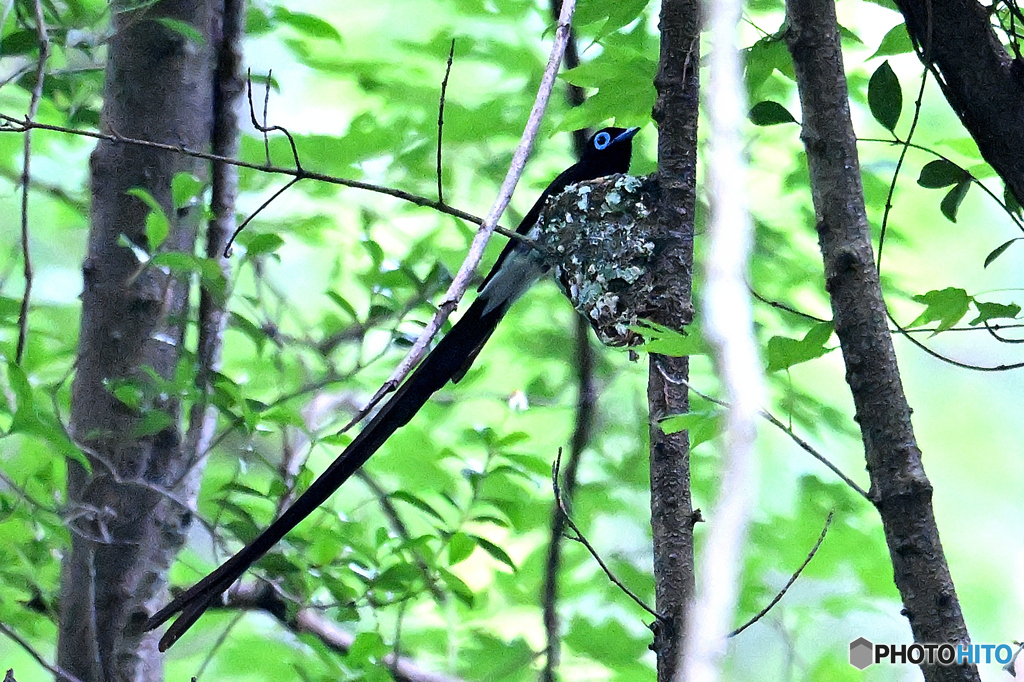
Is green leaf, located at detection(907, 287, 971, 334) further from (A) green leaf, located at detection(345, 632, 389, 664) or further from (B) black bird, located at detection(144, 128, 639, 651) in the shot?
(A) green leaf, located at detection(345, 632, 389, 664)

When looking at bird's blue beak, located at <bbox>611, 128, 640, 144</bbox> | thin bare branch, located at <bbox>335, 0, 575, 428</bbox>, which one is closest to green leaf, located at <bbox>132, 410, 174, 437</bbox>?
thin bare branch, located at <bbox>335, 0, 575, 428</bbox>

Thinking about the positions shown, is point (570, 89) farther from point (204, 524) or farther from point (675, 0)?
point (204, 524)

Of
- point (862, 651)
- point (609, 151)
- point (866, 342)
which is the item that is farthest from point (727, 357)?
point (609, 151)

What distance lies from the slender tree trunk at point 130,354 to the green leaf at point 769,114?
48.4 inches

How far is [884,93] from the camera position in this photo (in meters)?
1.70

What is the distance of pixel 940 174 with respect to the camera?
1700 millimetres

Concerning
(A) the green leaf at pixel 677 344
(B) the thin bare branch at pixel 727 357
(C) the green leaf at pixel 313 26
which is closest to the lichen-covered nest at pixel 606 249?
(A) the green leaf at pixel 677 344

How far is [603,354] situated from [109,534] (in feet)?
5.51

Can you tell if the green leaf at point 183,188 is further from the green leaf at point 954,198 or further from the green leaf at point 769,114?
the green leaf at point 954,198

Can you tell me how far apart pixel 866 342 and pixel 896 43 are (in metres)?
0.67

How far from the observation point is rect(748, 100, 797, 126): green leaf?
1773 mm

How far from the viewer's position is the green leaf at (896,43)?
1657 millimetres

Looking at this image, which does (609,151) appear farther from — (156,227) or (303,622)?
(303,622)

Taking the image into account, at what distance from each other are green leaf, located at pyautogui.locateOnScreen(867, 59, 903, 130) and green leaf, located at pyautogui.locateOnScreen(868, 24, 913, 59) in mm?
20
